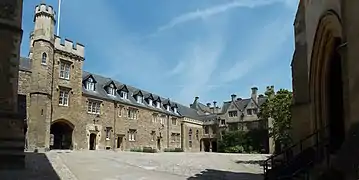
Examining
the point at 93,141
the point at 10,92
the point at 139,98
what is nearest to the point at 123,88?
the point at 139,98

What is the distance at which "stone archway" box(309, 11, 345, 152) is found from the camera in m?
11.2

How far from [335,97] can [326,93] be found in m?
0.38

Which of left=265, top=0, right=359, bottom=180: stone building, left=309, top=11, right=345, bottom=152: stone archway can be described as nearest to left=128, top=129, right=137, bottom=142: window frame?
left=265, top=0, right=359, bottom=180: stone building

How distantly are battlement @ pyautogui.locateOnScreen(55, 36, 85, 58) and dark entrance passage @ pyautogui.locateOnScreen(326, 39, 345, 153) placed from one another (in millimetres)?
30564

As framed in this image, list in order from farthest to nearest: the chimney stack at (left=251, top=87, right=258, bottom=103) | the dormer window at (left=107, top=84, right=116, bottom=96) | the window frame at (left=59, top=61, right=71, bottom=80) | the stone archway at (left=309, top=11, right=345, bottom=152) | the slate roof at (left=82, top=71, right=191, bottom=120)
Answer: the chimney stack at (left=251, top=87, right=258, bottom=103) < the dormer window at (left=107, top=84, right=116, bottom=96) < the slate roof at (left=82, top=71, right=191, bottom=120) < the window frame at (left=59, top=61, right=71, bottom=80) < the stone archway at (left=309, top=11, right=345, bottom=152)

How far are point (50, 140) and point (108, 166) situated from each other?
65.2ft

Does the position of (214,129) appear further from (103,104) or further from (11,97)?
(11,97)

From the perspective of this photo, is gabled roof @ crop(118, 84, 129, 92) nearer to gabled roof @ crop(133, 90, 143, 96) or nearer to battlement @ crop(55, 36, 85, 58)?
gabled roof @ crop(133, 90, 143, 96)


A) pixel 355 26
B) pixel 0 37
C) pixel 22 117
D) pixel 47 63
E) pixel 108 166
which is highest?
pixel 47 63

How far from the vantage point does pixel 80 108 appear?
Answer: 38719mm

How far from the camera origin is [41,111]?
33.6 m

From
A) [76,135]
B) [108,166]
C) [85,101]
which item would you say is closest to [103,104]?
[85,101]

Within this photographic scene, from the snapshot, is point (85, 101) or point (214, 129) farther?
point (214, 129)

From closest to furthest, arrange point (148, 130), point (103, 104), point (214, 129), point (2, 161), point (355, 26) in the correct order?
point (355, 26), point (2, 161), point (103, 104), point (148, 130), point (214, 129)
